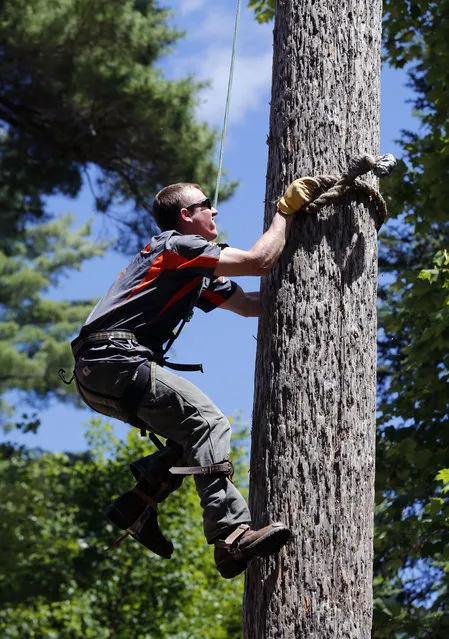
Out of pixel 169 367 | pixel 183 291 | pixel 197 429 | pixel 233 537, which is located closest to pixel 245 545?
pixel 233 537

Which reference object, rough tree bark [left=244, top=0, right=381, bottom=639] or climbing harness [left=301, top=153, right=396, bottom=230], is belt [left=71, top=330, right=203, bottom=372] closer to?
rough tree bark [left=244, top=0, right=381, bottom=639]

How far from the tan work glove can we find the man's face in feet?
1.66

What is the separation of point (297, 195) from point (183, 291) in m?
0.59

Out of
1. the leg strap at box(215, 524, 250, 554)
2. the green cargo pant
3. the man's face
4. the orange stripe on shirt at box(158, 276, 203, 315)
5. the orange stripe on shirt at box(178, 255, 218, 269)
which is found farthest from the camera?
the man's face

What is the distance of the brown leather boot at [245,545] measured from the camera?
3.22 metres

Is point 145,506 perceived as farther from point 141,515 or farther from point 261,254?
point 261,254

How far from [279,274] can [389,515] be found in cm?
363

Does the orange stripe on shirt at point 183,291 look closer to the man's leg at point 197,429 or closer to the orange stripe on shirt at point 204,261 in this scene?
the orange stripe on shirt at point 204,261

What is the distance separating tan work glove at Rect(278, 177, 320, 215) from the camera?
3.56m

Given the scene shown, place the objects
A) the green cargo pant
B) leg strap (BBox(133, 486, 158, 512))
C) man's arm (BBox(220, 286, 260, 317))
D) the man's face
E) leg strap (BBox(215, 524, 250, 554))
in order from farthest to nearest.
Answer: man's arm (BBox(220, 286, 260, 317))
the man's face
leg strap (BBox(133, 486, 158, 512))
the green cargo pant
leg strap (BBox(215, 524, 250, 554))

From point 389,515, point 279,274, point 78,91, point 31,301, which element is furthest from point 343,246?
point 31,301

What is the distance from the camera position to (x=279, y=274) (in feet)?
11.8

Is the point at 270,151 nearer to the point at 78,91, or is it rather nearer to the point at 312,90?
the point at 312,90

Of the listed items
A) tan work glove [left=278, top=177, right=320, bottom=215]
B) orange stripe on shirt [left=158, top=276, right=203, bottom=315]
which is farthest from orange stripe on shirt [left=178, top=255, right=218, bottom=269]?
tan work glove [left=278, top=177, right=320, bottom=215]
